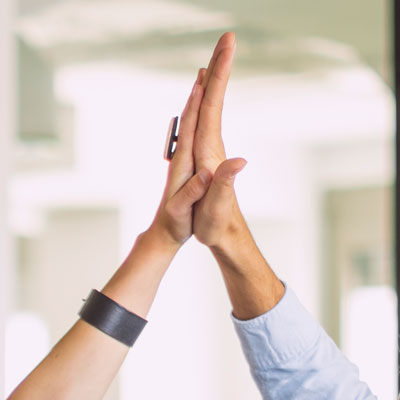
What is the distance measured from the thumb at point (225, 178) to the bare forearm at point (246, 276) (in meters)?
0.08

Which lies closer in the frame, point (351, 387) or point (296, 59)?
point (351, 387)

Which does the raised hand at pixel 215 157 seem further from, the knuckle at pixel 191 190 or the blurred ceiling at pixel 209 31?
the blurred ceiling at pixel 209 31

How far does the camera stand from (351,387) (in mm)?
948

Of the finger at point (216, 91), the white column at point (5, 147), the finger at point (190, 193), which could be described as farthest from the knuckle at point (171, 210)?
the white column at point (5, 147)

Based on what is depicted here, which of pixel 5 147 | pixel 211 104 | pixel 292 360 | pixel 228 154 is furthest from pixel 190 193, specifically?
pixel 228 154

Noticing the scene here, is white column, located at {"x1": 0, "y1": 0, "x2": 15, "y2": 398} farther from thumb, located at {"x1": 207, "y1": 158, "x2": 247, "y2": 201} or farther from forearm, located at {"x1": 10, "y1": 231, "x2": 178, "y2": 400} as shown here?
thumb, located at {"x1": 207, "y1": 158, "x2": 247, "y2": 201}

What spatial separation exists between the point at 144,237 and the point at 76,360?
0.16 meters

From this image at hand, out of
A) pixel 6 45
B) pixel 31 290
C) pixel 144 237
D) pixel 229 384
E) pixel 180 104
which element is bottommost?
pixel 229 384

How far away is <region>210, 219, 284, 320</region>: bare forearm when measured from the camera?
0.89 m

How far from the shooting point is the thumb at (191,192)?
0.86 m

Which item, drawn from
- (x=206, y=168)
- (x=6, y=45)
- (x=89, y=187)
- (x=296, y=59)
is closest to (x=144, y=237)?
(x=206, y=168)

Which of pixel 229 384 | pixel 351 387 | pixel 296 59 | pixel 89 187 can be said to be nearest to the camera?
pixel 351 387

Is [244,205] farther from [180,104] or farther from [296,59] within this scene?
[296,59]

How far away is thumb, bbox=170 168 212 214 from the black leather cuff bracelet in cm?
13
